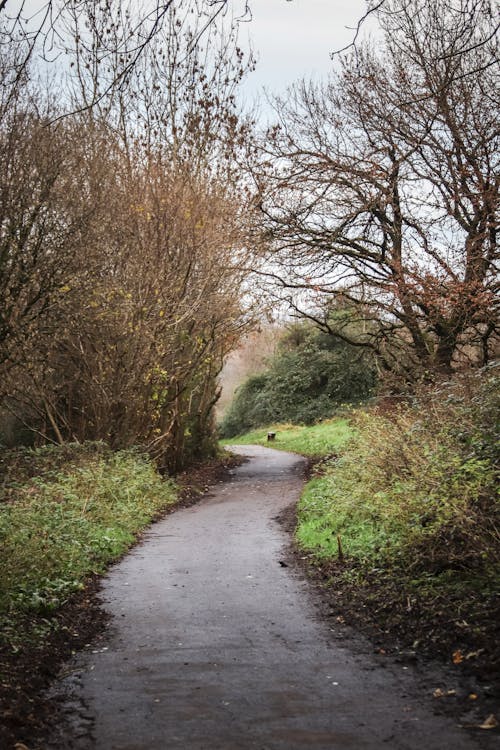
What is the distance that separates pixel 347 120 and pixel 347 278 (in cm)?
379

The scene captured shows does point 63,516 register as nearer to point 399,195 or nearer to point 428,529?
point 428,529

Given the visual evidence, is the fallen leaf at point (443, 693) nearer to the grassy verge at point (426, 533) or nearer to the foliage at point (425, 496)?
the grassy verge at point (426, 533)

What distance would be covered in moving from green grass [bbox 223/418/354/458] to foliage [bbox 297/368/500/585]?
35.7 feet

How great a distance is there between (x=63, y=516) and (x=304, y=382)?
2592 centimetres

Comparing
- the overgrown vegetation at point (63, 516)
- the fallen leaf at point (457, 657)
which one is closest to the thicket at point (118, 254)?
the overgrown vegetation at point (63, 516)

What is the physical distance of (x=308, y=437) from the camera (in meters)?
29.4

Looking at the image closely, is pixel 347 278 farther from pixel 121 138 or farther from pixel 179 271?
pixel 121 138

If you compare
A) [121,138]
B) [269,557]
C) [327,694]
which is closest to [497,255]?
[269,557]

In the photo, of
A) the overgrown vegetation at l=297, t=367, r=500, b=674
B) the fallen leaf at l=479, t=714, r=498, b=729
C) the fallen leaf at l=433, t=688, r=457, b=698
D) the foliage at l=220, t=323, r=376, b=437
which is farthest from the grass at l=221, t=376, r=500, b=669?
the foliage at l=220, t=323, r=376, b=437

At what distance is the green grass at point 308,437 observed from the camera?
25.0 metres

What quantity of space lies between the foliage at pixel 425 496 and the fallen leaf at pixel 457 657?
1.12m

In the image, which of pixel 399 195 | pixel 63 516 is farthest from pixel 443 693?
pixel 399 195

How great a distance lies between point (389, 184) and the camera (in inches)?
667

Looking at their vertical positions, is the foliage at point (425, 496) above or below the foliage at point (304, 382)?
below
